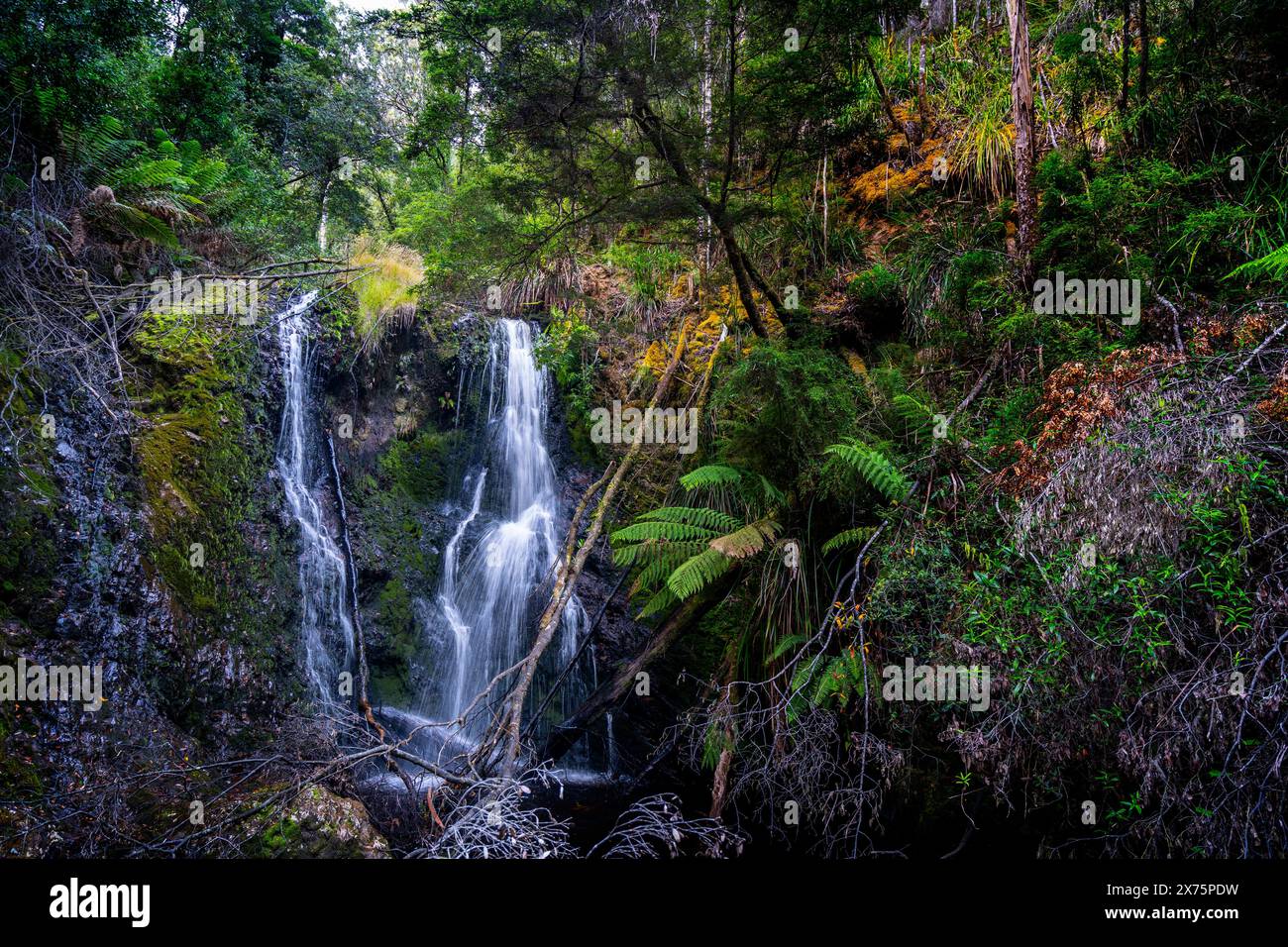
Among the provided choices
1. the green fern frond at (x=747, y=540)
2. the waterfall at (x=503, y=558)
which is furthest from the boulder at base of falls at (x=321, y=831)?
the green fern frond at (x=747, y=540)

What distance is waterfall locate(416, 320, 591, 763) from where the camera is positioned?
8.04 m

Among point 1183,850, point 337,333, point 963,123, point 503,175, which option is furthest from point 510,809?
point 963,123

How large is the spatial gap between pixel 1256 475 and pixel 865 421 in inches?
108

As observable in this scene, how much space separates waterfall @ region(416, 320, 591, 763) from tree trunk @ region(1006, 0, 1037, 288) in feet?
20.0

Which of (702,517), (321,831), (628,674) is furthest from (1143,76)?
(321,831)

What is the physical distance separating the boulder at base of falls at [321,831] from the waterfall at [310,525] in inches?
95.3

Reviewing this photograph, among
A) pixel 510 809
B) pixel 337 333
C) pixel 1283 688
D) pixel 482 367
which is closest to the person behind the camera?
pixel 1283 688

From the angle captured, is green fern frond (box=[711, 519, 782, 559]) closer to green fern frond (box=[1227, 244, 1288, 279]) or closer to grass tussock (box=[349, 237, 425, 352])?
green fern frond (box=[1227, 244, 1288, 279])

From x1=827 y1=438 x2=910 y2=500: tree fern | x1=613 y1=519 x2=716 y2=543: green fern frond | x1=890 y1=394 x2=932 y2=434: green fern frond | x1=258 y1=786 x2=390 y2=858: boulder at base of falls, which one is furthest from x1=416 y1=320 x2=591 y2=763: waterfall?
x1=890 y1=394 x2=932 y2=434: green fern frond

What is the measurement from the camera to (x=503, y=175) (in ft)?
19.7

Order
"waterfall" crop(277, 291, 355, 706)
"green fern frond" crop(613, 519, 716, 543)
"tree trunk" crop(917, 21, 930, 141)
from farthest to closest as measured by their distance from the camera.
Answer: "tree trunk" crop(917, 21, 930, 141) < "waterfall" crop(277, 291, 355, 706) < "green fern frond" crop(613, 519, 716, 543)

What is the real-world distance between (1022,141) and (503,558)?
7.21 metres

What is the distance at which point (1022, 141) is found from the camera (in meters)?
5.33

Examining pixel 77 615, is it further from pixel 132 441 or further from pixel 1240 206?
pixel 1240 206
